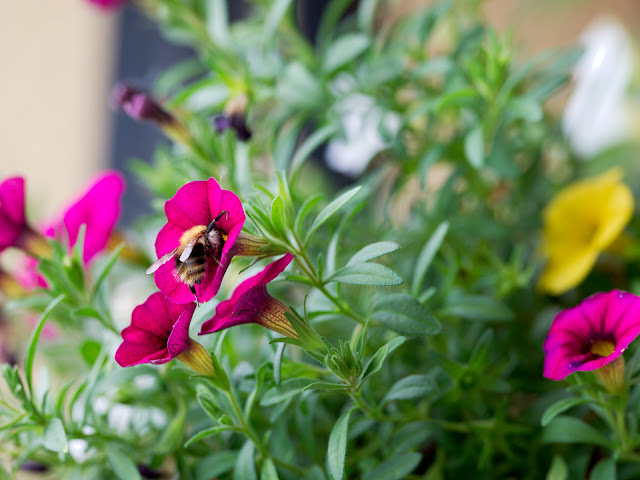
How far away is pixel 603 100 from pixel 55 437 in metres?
0.78

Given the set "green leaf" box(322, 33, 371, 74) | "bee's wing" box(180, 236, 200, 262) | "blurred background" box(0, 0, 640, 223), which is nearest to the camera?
"bee's wing" box(180, 236, 200, 262)

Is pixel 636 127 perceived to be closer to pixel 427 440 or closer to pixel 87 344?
pixel 427 440

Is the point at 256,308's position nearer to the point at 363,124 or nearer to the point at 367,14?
the point at 363,124

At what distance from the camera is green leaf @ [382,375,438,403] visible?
40 cm

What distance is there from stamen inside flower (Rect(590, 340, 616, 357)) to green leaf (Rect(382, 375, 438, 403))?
0.10 m

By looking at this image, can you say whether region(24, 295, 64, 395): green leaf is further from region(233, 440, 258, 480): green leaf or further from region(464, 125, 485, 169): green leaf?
region(464, 125, 485, 169): green leaf

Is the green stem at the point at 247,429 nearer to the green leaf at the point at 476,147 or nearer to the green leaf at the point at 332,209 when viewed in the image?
the green leaf at the point at 332,209

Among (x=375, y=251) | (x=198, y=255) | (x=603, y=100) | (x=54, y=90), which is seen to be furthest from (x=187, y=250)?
(x=54, y=90)

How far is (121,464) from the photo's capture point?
435mm

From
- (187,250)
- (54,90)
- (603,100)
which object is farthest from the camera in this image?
(54,90)

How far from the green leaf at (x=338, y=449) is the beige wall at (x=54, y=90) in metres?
1.05

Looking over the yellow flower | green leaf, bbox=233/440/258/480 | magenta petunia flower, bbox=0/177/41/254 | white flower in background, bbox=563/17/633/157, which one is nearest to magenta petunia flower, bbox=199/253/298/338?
green leaf, bbox=233/440/258/480

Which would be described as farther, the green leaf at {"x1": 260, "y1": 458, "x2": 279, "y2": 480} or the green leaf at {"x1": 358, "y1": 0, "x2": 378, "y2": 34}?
the green leaf at {"x1": 358, "y1": 0, "x2": 378, "y2": 34}

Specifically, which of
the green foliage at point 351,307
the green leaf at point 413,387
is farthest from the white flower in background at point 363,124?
the green leaf at point 413,387
